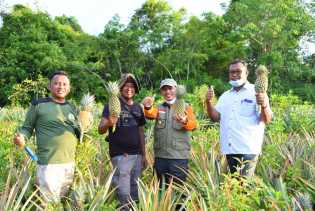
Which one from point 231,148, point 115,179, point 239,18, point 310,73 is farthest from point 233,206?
point 310,73

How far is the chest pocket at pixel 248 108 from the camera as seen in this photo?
4746 mm

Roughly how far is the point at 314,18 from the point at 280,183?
2646 centimetres

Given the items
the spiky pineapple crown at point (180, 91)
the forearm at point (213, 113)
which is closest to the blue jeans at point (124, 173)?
the spiky pineapple crown at point (180, 91)

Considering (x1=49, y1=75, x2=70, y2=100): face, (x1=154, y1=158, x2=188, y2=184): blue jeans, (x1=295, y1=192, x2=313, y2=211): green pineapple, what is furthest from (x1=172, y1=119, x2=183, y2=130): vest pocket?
(x1=295, y1=192, x2=313, y2=211): green pineapple

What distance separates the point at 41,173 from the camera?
449 centimetres

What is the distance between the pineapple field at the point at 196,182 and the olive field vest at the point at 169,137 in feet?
1.01

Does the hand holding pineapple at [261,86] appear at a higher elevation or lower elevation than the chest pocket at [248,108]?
higher

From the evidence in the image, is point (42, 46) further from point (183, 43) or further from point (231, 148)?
point (231, 148)

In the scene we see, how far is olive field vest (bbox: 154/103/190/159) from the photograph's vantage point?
5078 millimetres

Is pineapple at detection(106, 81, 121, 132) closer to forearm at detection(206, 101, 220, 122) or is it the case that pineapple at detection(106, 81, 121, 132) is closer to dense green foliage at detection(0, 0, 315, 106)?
forearm at detection(206, 101, 220, 122)

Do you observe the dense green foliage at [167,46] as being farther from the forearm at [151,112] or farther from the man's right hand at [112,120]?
the man's right hand at [112,120]

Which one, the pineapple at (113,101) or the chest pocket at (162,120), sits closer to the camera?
the pineapple at (113,101)

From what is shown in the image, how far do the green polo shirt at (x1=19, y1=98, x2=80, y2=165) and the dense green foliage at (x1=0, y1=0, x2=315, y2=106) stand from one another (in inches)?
861

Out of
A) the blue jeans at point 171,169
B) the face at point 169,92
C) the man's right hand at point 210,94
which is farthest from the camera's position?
the blue jeans at point 171,169
